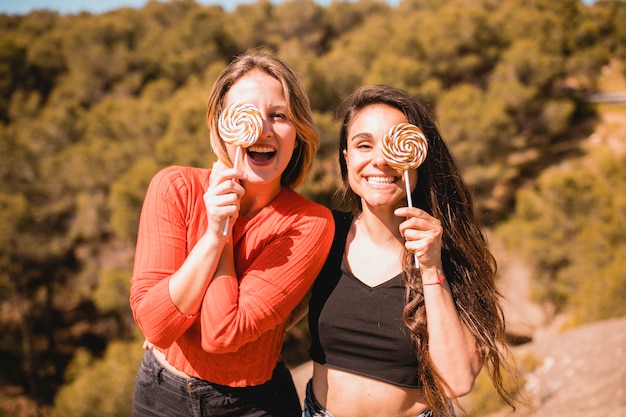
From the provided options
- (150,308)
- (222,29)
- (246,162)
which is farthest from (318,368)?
(222,29)

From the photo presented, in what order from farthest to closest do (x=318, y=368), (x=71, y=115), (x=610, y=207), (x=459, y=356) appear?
(x=71, y=115) → (x=610, y=207) → (x=318, y=368) → (x=459, y=356)

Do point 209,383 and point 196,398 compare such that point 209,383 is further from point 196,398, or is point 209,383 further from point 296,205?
point 296,205

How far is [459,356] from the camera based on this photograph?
70.3 inches

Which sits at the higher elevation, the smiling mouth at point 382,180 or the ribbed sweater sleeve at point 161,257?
the smiling mouth at point 382,180

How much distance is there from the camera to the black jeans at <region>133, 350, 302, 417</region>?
6.05ft

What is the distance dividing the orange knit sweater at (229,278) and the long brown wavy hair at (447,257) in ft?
1.63

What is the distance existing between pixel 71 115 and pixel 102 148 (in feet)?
11.4

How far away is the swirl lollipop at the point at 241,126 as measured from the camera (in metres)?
1.68

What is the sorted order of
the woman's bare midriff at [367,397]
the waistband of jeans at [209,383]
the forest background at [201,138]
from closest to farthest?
the waistband of jeans at [209,383] < the woman's bare midriff at [367,397] < the forest background at [201,138]

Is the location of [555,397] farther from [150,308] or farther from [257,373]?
[150,308]

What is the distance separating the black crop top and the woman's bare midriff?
0.15 ft

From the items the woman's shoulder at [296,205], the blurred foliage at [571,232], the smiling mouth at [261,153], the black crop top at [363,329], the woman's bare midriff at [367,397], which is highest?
the smiling mouth at [261,153]

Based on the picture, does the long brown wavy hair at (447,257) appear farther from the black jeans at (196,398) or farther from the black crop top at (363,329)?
the black jeans at (196,398)

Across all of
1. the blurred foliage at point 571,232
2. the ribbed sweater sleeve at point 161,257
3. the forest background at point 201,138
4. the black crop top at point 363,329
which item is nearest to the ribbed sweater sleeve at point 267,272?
Answer: the ribbed sweater sleeve at point 161,257
